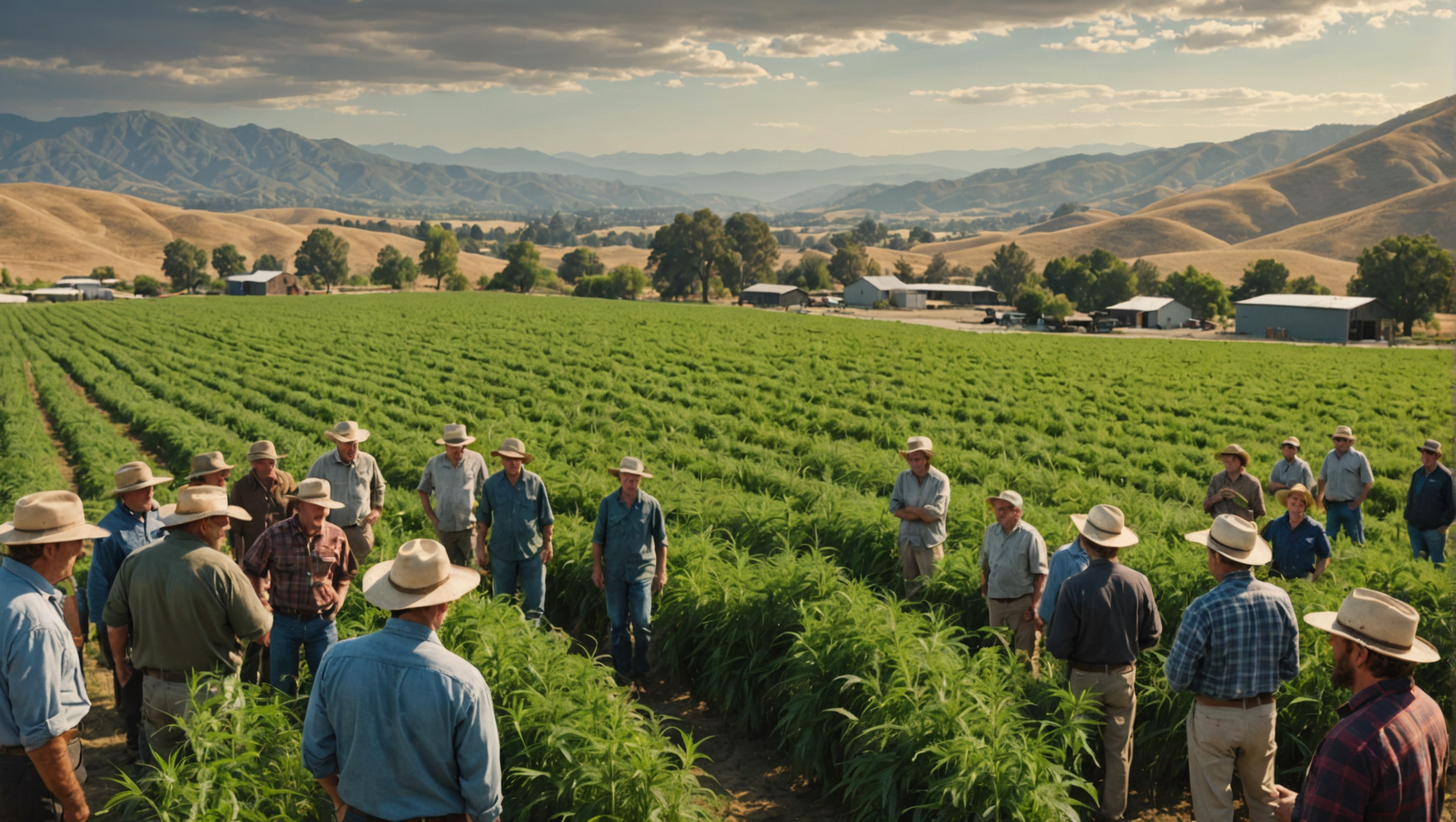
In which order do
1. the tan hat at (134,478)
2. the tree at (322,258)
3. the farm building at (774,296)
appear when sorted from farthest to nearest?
1. the tree at (322,258)
2. the farm building at (774,296)
3. the tan hat at (134,478)

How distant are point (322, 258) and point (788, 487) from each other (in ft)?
445

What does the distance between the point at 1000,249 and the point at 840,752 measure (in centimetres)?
13280

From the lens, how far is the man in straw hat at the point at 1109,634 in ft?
18.9

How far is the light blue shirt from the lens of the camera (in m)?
4.19

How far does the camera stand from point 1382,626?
11.5 ft

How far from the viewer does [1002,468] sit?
15375 millimetres

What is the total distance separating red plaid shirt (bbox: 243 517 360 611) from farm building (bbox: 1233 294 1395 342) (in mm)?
84277

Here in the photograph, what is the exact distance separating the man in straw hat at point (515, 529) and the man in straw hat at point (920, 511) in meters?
3.67

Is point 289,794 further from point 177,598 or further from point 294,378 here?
point 294,378

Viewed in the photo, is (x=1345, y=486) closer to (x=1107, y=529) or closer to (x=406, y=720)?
(x=1107, y=529)

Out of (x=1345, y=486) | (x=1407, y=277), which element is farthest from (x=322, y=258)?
(x=1345, y=486)

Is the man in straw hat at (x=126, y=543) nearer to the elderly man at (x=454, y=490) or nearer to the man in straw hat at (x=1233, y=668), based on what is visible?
the elderly man at (x=454, y=490)

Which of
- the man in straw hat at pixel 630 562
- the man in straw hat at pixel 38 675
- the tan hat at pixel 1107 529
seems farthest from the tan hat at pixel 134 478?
the tan hat at pixel 1107 529

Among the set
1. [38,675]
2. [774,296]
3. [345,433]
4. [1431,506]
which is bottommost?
[774,296]
